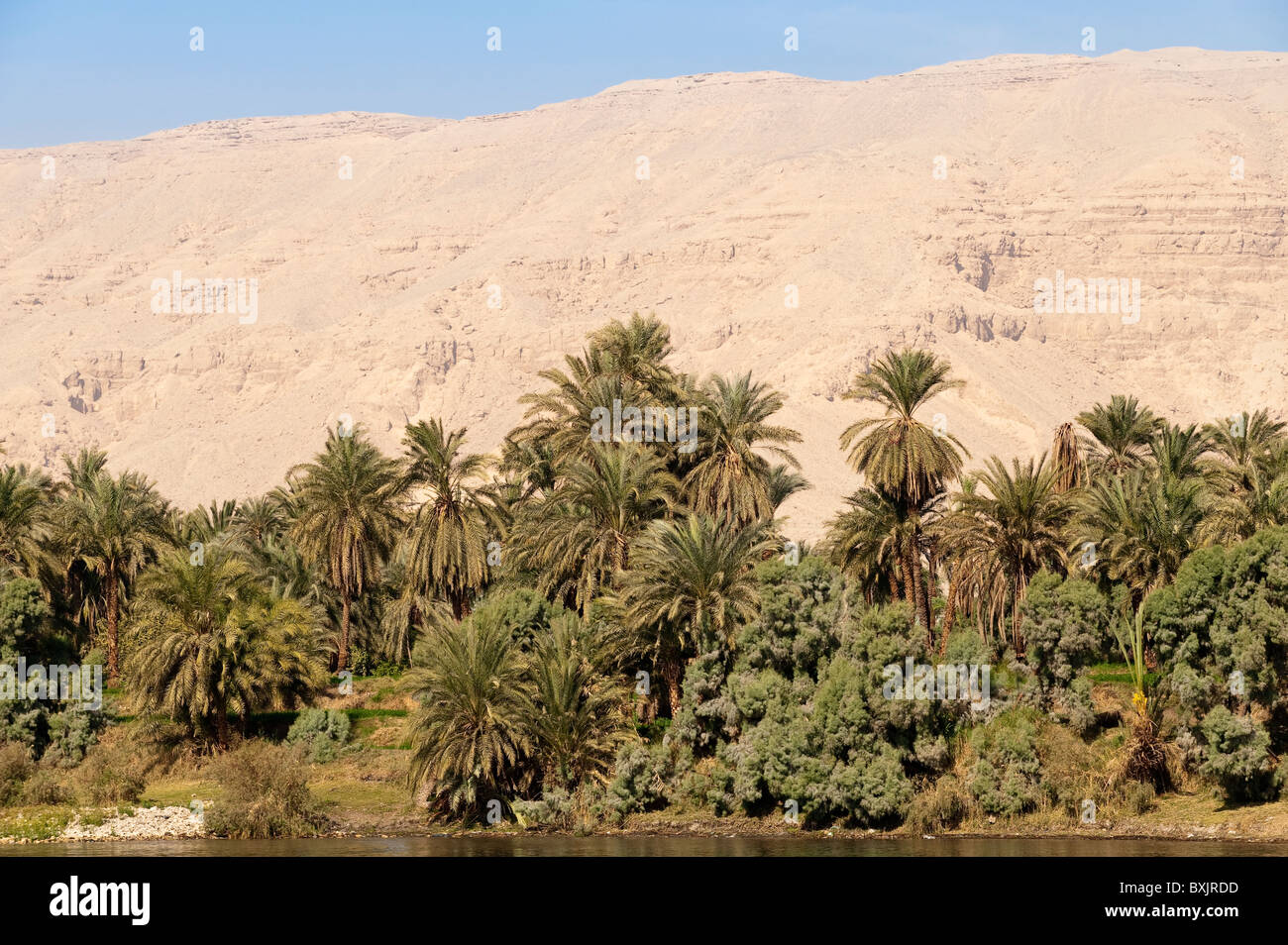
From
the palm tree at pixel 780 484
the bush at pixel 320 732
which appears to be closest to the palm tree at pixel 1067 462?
the palm tree at pixel 780 484

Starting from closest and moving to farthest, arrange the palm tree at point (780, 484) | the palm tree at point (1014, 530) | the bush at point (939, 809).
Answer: the bush at point (939, 809) < the palm tree at point (1014, 530) < the palm tree at point (780, 484)

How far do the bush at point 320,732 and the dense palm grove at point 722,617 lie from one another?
0.22m

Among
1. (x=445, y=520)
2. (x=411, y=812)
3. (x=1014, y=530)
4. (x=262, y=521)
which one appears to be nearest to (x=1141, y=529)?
(x=1014, y=530)

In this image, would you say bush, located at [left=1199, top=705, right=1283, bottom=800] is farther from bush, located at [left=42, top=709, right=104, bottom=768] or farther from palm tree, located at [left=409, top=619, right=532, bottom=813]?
bush, located at [left=42, top=709, right=104, bottom=768]

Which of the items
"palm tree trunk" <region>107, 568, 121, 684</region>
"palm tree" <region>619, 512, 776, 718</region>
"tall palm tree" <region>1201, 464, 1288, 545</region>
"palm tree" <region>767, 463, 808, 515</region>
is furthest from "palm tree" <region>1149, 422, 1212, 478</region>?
"palm tree trunk" <region>107, 568, 121, 684</region>

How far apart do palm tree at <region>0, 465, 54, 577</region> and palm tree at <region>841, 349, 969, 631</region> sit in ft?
98.7

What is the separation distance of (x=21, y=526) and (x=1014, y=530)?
3622 centimetres

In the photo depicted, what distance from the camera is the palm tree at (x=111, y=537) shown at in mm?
61125

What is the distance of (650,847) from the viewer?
122 feet

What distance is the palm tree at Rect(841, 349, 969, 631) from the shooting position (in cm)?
5078

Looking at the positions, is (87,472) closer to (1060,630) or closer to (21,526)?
(21,526)

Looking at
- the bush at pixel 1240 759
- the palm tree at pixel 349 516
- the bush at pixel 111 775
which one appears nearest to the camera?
the bush at pixel 1240 759

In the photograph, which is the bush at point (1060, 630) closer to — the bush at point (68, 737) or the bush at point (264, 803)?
the bush at point (264, 803)
